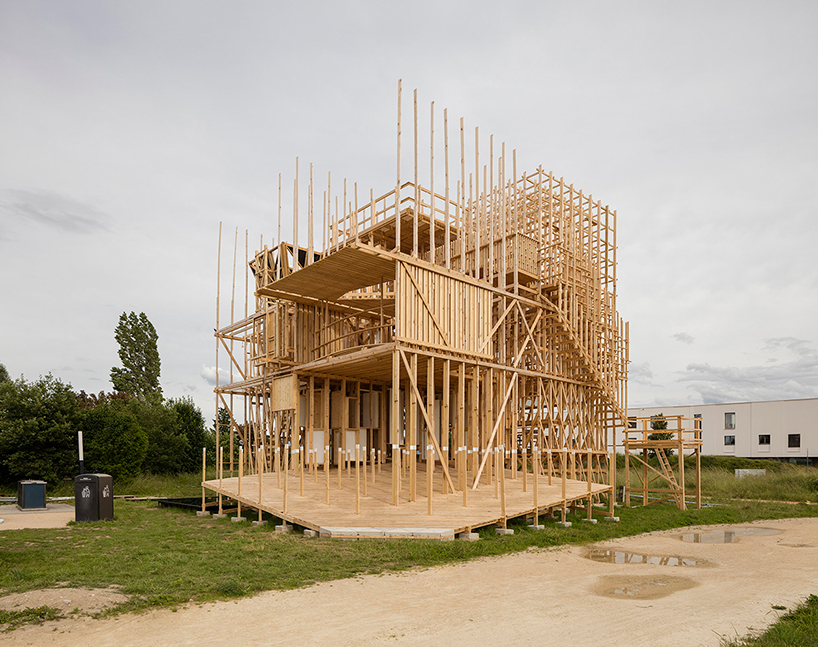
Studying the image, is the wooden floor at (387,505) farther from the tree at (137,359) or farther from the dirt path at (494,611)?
the tree at (137,359)

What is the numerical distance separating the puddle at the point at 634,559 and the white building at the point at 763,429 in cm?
4165

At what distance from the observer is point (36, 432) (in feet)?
93.1

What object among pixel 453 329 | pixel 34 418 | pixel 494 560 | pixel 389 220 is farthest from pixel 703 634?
pixel 34 418

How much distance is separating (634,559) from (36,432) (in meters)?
25.5

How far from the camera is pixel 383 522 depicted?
14.8m

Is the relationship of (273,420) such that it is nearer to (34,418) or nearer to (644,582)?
(34,418)

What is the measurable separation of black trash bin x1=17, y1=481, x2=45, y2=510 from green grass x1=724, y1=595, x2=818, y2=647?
72.9 ft

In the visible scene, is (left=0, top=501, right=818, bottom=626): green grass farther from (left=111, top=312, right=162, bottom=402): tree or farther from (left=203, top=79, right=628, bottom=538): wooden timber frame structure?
(left=111, top=312, right=162, bottom=402): tree

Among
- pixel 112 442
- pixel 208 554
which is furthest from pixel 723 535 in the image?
pixel 112 442

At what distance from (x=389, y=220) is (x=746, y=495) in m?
19.9

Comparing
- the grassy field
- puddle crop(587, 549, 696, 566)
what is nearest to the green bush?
the grassy field

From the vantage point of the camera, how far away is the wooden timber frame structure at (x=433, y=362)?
17.7m

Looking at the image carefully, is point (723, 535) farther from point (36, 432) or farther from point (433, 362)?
point (36, 432)

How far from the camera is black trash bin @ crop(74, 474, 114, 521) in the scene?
18734 millimetres
